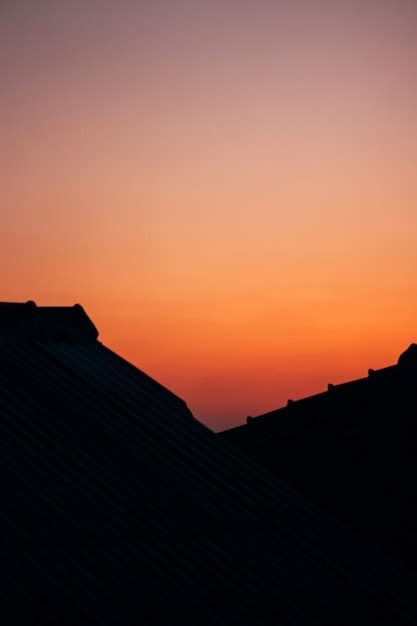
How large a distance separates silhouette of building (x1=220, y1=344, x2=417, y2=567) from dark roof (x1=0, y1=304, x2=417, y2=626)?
6129 millimetres

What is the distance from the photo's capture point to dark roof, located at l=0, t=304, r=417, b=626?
856 cm

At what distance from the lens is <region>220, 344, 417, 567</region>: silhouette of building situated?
19453mm

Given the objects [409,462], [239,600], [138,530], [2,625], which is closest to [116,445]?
[138,530]

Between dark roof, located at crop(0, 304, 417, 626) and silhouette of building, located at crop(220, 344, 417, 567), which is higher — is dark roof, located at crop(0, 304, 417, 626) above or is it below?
below

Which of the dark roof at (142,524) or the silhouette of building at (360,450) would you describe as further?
the silhouette of building at (360,450)

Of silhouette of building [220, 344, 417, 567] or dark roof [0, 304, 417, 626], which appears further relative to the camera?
silhouette of building [220, 344, 417, 567]

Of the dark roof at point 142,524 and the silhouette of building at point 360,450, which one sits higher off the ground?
the silhouette of building at point 360,450

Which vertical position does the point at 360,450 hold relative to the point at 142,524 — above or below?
above

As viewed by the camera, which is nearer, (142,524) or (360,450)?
(142,524)

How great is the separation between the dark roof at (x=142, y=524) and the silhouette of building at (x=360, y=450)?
20.1 ft

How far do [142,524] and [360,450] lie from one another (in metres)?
10.8

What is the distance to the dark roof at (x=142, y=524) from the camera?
28.1ft

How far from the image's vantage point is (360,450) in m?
20.4

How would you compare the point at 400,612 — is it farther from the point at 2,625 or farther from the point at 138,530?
the point at 2,625
